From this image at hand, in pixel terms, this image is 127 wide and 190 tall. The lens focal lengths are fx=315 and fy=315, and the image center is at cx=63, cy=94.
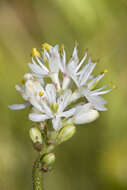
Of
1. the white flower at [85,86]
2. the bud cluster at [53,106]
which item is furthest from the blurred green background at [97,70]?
the white flower at [85,86]

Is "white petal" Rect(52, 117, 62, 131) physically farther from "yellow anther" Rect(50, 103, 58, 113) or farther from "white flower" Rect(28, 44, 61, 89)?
"white flower" Rect(28, 44, 61, 89)

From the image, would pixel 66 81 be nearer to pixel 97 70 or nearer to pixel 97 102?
pixel 97 102

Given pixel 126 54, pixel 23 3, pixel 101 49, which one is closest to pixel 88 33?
pixel 101 49

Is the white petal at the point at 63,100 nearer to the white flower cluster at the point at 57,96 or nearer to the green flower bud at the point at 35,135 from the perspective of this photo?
the white flower cluster at the point at 57,96

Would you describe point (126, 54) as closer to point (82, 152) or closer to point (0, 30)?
point (82, 152)

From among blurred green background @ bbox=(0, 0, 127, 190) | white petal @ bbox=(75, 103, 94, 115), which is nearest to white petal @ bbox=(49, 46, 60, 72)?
white petal @ bbox=(75, 103, 94, 115)

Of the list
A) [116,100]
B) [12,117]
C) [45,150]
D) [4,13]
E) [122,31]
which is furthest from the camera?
[4,13]

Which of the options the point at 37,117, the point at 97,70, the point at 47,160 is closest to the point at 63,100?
the point at 37,117
